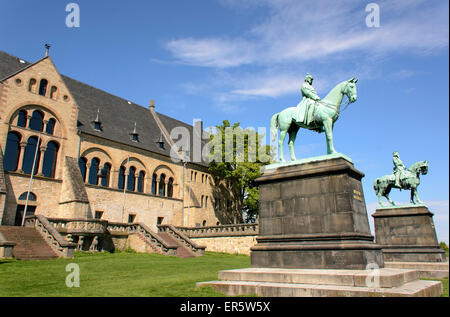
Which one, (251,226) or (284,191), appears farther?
(251,226)

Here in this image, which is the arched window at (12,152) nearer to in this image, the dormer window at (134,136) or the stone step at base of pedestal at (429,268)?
the dormer window at (134,136)

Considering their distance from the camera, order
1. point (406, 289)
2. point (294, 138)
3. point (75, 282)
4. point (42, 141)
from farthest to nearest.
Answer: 1. point (42, 141)
2. point (294, 138)
3. point (75, 282)
4. point (406, 289)

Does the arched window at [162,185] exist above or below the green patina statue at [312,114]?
above

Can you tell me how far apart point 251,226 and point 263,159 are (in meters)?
12.2

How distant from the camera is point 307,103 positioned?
11.7m

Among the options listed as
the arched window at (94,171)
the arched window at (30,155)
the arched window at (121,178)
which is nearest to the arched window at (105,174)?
the arched window at (94,171)

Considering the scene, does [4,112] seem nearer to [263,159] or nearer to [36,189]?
[36,189]

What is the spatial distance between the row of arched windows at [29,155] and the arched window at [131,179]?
8333mm

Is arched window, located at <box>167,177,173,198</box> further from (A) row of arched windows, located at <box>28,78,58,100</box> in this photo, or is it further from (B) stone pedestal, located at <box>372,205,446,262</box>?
(B) stone pedestal, located at <box>372,205,446,262</box>

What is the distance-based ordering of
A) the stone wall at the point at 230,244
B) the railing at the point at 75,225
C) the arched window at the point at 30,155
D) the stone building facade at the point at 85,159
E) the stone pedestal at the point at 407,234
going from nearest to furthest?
the stone pedestal at the point at 407,234
the railing at the point at 75,225
the stone building facade at the point at 85,159
the arched window at the point at 30,155
the stone wall at the point at 230,244

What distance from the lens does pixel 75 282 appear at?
10.6 m

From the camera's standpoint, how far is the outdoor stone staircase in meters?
18.9

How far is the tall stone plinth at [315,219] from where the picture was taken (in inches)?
350

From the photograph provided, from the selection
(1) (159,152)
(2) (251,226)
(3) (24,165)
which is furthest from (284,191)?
(1) (159,152)
